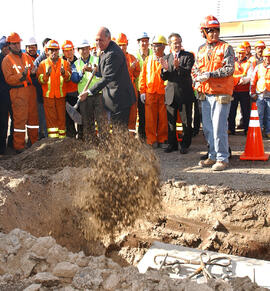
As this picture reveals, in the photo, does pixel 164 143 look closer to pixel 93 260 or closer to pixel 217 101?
pixel 217 101

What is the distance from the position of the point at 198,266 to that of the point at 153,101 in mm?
4155

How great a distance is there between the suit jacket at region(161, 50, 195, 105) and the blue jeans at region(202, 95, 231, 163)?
89 centimetres

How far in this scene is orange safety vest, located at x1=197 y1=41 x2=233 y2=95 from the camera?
16.6 feet

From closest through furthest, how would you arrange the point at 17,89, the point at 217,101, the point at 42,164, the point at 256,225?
the point at 256,225, the point at 217,101, the point at 42,164, the point at 17,89

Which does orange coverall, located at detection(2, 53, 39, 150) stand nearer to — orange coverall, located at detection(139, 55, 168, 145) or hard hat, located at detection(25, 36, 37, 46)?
hard hat, located at detection(25, 36, 37, 46)

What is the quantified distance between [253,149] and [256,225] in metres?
2.00

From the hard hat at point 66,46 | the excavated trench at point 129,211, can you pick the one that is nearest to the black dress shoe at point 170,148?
the excavated trench at point 129,211

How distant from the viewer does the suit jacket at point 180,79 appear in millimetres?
6137

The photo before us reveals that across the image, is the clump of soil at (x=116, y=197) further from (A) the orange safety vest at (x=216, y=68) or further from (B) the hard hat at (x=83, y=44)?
(B) the hard hat at (x=83, y=44)

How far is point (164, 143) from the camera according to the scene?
7.21 m

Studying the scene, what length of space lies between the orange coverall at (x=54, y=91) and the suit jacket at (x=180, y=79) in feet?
6.59

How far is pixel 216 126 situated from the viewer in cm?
524

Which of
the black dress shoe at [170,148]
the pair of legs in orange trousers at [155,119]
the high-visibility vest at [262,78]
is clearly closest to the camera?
the black dress shoe at [170,148]

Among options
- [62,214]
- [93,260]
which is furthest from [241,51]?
[93,260]
